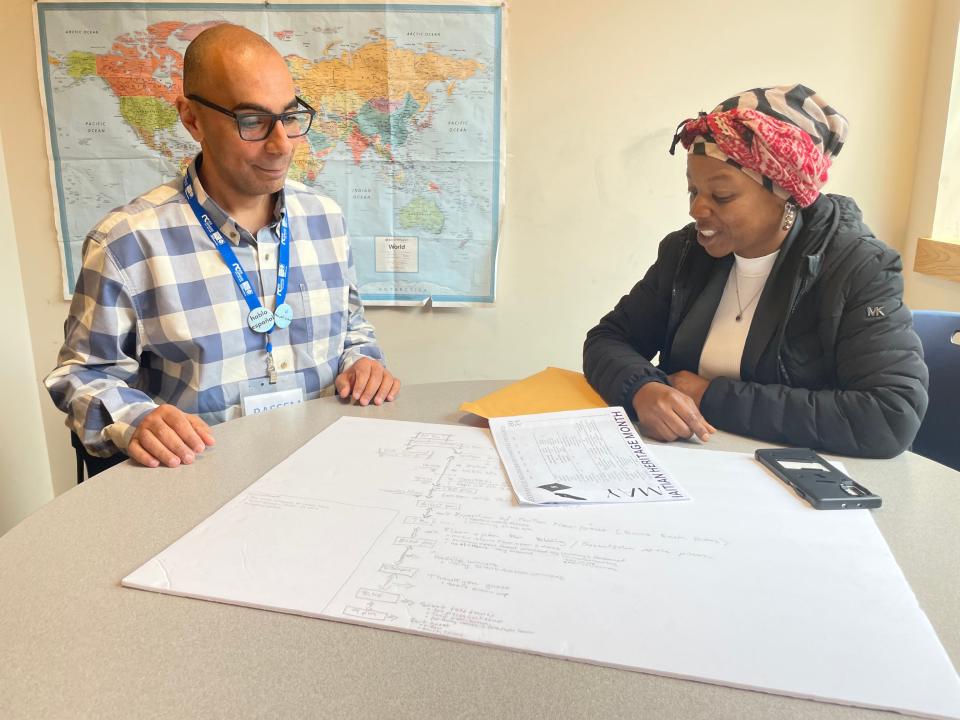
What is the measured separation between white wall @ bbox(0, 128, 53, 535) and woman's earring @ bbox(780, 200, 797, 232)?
2.48 metres

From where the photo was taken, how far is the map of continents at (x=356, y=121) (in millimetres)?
2273

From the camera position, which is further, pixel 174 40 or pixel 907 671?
pixel 174 40

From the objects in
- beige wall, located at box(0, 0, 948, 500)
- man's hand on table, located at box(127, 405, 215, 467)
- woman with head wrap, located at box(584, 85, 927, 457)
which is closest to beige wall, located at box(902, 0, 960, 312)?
beige wall, located at box(0, 0, 948, 500)

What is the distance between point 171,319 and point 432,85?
133cm

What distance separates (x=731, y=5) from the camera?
2191 millimetres

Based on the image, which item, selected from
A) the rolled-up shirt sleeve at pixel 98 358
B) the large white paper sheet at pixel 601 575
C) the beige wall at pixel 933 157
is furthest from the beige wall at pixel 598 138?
the large white paper sheet at pixel 601 575

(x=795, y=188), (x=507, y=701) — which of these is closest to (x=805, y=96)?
(x=795, y=188)

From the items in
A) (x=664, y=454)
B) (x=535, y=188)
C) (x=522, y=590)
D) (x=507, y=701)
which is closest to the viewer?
(x=507, y=701)

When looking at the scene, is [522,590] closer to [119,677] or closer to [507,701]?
[507,701]

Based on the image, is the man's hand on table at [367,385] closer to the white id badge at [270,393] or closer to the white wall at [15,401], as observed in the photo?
the white id badge at [270,393]

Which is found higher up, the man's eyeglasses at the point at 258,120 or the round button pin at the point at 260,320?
the man's eyeglasses at the point at 258,120

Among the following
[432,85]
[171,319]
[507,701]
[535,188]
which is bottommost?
[507,701]

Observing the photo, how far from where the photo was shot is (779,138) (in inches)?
53.3

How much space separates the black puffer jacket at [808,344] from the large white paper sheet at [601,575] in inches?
9.4
